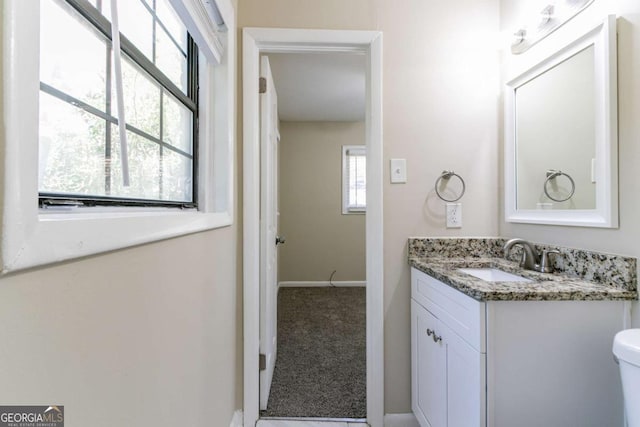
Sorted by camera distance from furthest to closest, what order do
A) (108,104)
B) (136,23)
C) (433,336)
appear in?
1. (433,336)
2. (136,23)
3. (108,104)

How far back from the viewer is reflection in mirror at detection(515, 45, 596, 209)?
1172mm

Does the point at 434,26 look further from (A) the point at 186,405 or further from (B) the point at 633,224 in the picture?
(A) the point at 186,405

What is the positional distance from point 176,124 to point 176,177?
0.20 metres

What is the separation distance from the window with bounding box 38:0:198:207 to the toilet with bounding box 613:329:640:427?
4.09 feet

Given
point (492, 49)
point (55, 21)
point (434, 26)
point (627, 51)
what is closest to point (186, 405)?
point (55, 21)

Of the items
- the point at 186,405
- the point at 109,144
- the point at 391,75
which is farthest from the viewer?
the point at 391,75

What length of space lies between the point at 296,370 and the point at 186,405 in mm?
1335

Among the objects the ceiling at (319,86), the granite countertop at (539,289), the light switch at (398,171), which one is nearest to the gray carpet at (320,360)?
the granite countertop at (539,289)

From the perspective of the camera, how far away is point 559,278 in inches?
46.8

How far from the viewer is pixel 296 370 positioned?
2162mm

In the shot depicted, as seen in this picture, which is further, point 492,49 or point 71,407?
point 492,49

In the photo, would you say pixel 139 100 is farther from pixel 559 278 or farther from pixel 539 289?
pixel 559 278

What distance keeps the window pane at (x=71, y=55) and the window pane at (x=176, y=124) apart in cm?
35

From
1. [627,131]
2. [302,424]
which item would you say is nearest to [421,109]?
[627,131]
